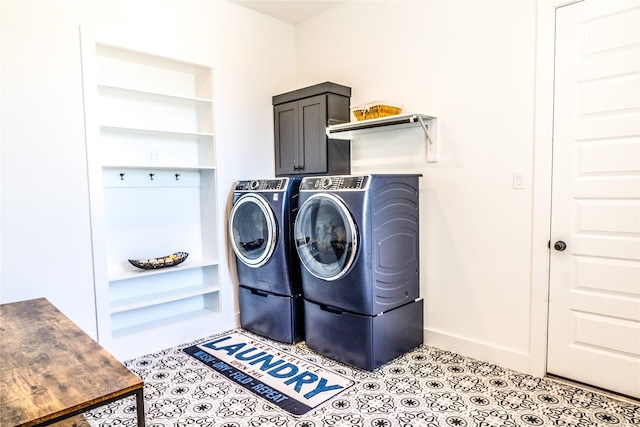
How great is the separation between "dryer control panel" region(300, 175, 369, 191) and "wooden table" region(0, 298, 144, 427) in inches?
63.0

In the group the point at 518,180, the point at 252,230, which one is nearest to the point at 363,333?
the point at 252,230

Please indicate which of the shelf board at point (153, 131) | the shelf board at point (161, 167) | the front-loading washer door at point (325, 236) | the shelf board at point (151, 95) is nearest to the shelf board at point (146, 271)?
the shelf board at point (161, 167)

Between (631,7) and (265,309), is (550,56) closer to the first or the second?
(631,7)

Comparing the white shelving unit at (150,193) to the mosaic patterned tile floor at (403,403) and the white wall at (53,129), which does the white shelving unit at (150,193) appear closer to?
the white wall at (53,129)

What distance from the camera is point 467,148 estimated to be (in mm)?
2848

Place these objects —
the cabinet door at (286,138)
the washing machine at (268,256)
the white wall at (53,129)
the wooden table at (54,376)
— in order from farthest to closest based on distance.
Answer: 1. the cabinet door at (286,138)
2. the washing machine at (268,256)
3. the white wall at (53,129)
4. the wooden table at (54,376)

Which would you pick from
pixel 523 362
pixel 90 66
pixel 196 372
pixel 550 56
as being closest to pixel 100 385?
pixel 196 372

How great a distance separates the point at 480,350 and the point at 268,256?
5.37 ft

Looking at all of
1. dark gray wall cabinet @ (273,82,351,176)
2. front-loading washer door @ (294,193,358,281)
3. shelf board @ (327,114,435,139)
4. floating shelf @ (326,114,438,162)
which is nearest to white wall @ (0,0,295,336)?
dark gray wall cabinet @ (273,82,351,176)

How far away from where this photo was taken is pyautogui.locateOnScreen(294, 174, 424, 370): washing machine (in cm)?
261

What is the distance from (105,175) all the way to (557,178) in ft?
9.93

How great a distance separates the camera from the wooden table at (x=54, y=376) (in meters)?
1.23

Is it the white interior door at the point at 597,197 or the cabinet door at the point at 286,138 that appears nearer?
the white interior door at the point at 597,197

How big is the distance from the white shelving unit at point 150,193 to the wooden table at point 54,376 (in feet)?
3.47
